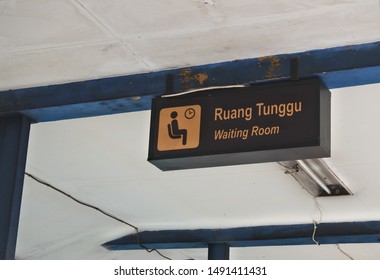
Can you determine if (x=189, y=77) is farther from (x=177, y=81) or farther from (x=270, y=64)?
(x=270, y=64)

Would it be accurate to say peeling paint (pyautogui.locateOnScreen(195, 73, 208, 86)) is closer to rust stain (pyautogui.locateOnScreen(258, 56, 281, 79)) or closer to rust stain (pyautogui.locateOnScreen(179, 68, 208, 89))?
rust stain (pyautogui.locateOnScreen(179, 68, 208, 89))

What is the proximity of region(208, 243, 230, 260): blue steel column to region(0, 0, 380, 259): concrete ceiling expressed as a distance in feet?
0.57

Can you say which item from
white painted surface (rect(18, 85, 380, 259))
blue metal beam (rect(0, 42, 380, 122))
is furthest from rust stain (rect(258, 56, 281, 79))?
white painted surface (rect(18, 85, 380, 259))

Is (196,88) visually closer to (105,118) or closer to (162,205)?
(105,118)

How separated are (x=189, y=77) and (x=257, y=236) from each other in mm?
3097

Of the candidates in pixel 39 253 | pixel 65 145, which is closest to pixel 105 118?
pixel 65 145

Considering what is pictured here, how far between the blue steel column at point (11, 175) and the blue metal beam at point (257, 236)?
9.70 feet

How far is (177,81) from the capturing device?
349cm

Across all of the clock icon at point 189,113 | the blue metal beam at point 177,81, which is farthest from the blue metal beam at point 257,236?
the clock icon at point 189,113

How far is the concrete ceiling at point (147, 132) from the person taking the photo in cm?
307

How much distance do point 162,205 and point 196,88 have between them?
8.65 ft

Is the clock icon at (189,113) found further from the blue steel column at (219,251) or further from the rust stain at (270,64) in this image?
the blue steel column at (219,251)

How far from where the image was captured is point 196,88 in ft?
11.2

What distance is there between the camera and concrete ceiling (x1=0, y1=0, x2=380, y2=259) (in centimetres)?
307
